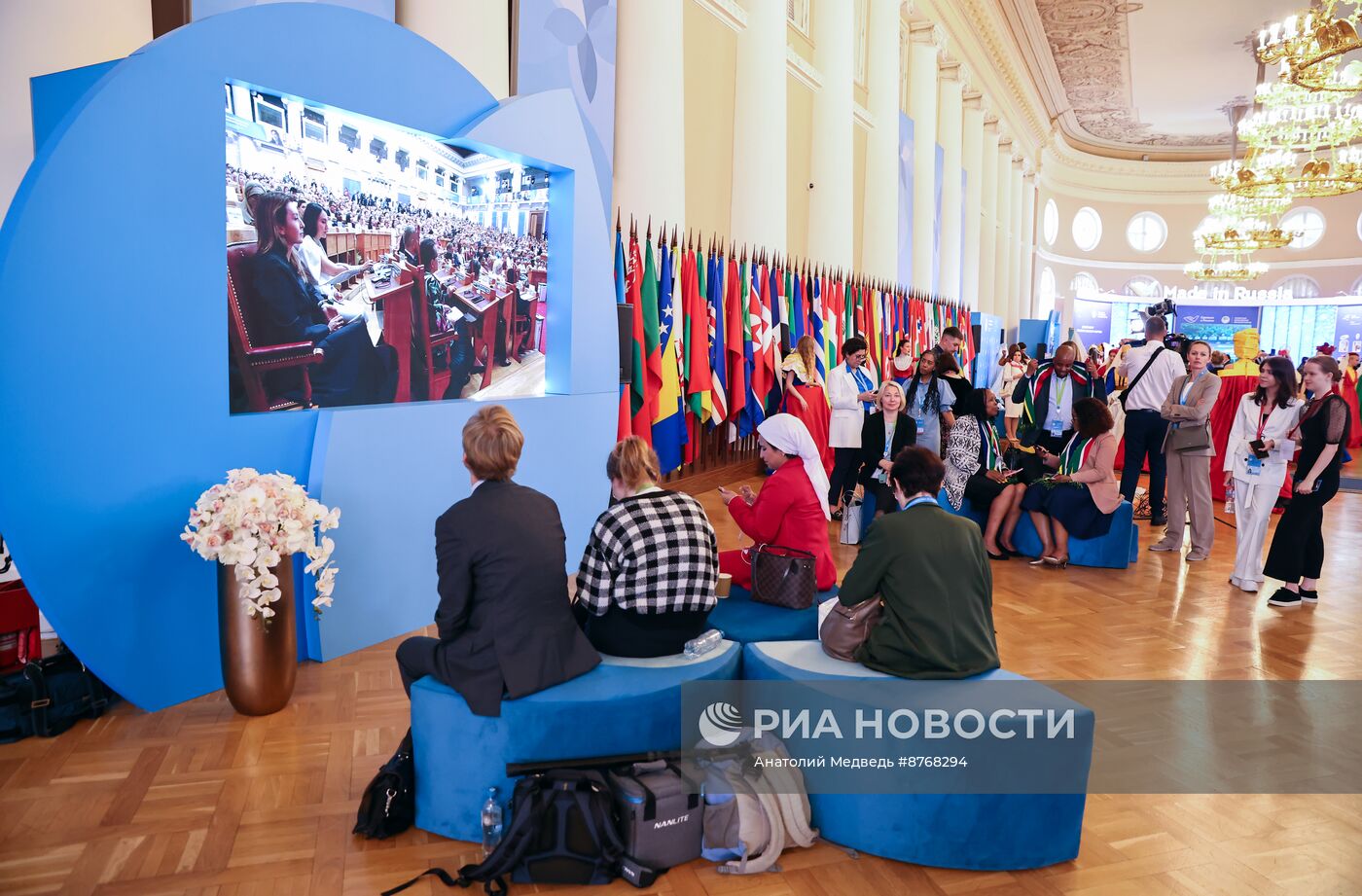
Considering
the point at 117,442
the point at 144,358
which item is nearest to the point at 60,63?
the point at 144,358

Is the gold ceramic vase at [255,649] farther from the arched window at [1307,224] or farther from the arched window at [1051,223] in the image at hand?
the arched window at [1307,224]

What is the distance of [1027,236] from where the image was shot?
25.5 meters

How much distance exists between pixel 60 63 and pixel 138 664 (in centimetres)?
239

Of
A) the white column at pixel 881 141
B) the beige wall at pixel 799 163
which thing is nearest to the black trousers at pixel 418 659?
the beige wall at pixel 799 163

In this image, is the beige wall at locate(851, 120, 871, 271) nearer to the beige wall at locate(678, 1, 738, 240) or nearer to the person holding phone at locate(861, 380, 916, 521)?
the beige wall at locate(678, 1, 738, 240)

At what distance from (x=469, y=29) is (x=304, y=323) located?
2.58 meters

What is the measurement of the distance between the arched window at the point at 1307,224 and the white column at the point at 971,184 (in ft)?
41.5

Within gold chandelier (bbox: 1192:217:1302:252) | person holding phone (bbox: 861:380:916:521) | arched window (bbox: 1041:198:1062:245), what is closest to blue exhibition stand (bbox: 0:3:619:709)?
person holding phone (bbox: 861:380:916:521)

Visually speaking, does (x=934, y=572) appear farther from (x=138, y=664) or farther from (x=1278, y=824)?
(x=138, y=664)

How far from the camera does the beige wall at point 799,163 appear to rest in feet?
37.1

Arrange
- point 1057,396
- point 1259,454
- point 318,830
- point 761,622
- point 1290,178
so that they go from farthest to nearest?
1. point 1290,178
2. point 1057,396
3. point 1259,454
4. point 761,622
5. point 318,830

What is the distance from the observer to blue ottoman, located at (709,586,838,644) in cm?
362

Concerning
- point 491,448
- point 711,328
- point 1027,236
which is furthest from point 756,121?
point 1027,236

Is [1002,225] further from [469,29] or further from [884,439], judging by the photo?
[469,29]
